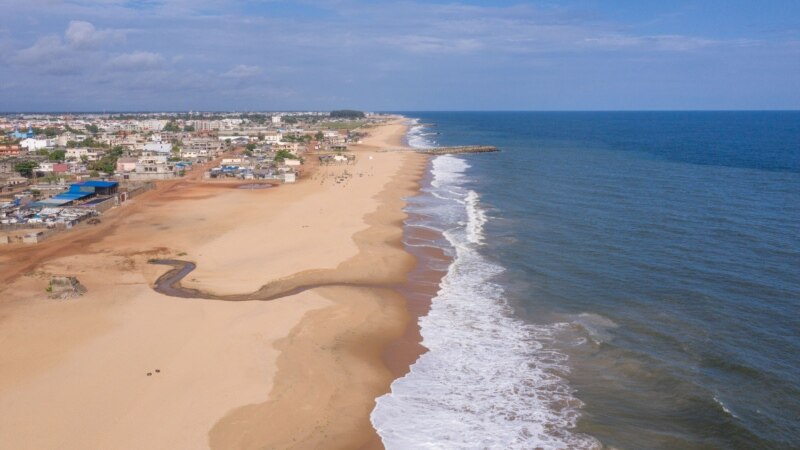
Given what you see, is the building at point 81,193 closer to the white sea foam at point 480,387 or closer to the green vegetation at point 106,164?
the green vegetation at point 106,164

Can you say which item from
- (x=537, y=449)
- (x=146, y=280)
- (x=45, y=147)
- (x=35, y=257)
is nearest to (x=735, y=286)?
(x=537, y=449)

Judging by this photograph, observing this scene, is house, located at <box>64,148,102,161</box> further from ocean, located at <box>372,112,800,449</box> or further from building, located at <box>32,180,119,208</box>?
ocean, located at <box>372,112,800,449</box>

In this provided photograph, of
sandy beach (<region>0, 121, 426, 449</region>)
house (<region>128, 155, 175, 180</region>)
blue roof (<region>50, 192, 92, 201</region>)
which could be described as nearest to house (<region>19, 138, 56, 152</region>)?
house (<region>128, 155, 175, 180</region>)

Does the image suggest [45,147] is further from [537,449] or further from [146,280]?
[537,449]

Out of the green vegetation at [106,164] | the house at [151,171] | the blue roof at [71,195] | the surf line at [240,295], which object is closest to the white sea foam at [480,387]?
the surf line at [240,295]

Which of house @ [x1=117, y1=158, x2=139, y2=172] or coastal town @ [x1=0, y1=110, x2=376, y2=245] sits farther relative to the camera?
house @ [x1=117, y1=158, x2=139, y2=172]

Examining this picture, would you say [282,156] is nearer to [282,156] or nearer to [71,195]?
[282,156]
